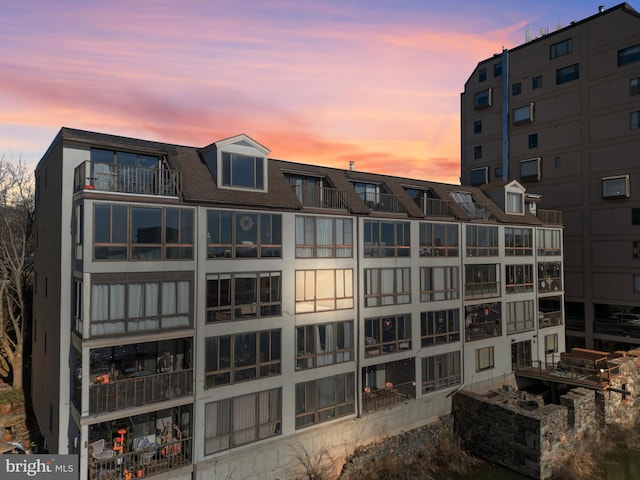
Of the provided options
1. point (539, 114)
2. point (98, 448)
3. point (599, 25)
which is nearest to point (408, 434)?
point (98, 448)

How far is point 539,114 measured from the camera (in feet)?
133

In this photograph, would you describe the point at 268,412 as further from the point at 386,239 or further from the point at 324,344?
the point at 386,239

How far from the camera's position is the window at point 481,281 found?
28.0 m

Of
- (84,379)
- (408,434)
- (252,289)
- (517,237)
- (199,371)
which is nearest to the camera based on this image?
(84,379)

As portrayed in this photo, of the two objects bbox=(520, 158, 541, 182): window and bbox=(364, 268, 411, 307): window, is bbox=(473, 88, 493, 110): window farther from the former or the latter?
bbox=(364, 268, 411, 307): window

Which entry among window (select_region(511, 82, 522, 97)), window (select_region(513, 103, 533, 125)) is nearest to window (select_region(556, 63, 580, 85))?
window (select_region(513, 103, 533, 125))

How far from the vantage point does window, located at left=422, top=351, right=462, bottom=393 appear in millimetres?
25375

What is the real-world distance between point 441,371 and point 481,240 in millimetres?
9295

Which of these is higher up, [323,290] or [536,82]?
[536,82]

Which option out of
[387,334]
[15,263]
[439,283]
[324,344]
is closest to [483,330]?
[439,283]

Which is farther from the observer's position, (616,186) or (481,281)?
(616,186)

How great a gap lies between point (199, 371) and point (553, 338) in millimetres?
28387

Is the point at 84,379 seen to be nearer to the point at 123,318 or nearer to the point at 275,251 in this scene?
the point at 123,318

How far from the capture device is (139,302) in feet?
54.7
